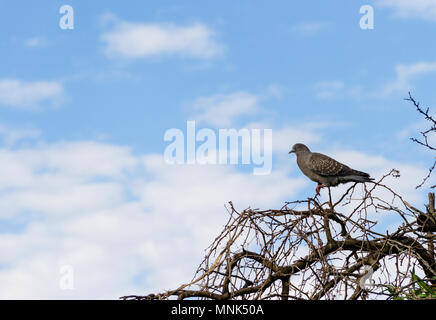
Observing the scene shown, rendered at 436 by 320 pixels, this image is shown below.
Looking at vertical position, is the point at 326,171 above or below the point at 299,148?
below

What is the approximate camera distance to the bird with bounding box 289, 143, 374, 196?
9742 millimetres

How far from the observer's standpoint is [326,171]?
384 inches

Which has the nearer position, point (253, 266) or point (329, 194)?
point (253, 266)

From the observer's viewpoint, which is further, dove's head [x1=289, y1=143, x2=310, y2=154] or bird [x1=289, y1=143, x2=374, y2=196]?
dove's head [x1=289, y1=143, x2=310, y2=154]

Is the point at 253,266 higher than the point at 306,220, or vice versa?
the point at 306,220

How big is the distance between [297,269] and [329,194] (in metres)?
0.75

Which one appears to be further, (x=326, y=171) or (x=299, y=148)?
(x=299, y=148)

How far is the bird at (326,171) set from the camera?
974 cm

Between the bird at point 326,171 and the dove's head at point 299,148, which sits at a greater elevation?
the dove's head at point 299,148

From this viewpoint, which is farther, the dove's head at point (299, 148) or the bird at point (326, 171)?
the dove's head at point (299, 148)
